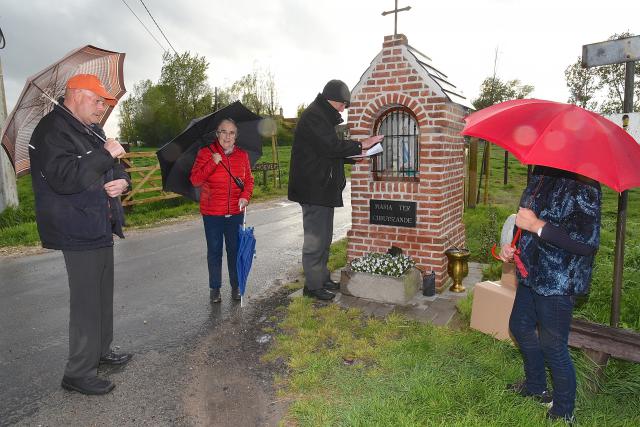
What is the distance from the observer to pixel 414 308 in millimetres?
4898

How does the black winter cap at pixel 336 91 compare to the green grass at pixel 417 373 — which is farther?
the black winter cap at pixel 336 91

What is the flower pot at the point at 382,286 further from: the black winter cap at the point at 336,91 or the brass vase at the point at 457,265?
the black winter cap at the point at 336,91

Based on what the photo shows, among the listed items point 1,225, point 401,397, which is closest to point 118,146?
point 401,397

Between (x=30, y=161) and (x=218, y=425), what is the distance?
2.32 m

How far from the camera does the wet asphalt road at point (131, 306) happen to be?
142 inches

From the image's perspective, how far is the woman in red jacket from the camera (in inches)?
193

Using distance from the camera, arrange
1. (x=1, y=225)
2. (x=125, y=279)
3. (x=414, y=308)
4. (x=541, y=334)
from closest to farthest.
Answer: (x=541, y=334)
(x=414, y=308)
(x=125, y=279)
(x=1, y=225)

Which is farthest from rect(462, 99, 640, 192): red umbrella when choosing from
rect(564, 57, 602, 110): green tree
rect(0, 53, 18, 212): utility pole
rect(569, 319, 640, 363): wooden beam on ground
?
rect(564, 57, 602, 110): green tree

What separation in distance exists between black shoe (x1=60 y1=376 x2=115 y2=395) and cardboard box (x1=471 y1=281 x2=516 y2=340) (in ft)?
10.9

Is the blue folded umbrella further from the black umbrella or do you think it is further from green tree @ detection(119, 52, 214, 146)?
green tree @ detection(119, 52, 214, 146)

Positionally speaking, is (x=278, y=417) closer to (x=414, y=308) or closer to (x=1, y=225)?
(x=414, y=308)

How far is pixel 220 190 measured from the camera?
495 centimetres

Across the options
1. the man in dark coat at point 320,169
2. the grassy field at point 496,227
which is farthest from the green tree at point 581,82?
the man in dark coat at point 320,169

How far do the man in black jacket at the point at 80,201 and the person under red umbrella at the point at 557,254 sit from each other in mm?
2973
